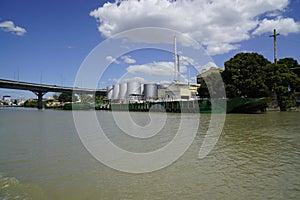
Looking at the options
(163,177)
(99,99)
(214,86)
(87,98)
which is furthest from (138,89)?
(163,177)

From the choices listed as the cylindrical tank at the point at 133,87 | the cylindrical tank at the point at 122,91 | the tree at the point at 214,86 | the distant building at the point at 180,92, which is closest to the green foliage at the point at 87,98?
the cylindrical tank at the point at 122,91

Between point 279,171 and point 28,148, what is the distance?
678 centimetres

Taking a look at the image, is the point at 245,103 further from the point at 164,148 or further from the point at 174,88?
the point at 174,88

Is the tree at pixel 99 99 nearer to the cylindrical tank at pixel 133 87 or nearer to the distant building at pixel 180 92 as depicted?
the cylindrical tank at pixel 133 87

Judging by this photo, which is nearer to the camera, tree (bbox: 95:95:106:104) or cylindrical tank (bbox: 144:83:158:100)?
cylindrical tank (bbox: 144:83:158:100)

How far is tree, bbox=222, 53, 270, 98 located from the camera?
27.0 metres

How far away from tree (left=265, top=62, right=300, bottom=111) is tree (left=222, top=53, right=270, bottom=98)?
106 cm

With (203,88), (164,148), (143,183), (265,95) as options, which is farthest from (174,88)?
(143,183)

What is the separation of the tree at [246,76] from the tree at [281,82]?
1059 millimetres

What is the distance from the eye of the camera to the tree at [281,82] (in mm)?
28156

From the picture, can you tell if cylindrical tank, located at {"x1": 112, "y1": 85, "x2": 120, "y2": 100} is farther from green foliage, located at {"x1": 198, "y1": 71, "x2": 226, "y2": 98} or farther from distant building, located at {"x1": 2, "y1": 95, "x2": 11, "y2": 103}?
distant building, located at {"x1": 2, "y1": 95, "x2": 11, "y2": 103}

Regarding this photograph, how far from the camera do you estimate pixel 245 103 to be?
26.2m

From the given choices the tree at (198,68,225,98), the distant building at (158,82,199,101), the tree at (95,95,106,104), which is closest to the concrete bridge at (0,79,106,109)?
the tree at (95,95,106,104)

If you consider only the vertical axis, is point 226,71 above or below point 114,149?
above
